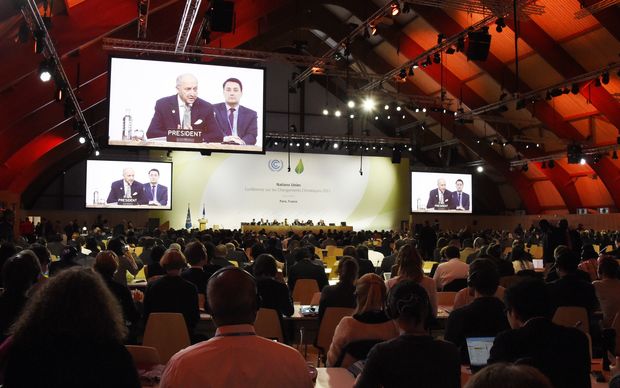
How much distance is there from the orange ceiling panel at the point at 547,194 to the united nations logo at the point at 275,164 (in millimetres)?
12419

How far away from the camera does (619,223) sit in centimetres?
2316

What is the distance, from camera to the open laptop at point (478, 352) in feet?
9.95

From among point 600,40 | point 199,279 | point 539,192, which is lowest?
point 199,279

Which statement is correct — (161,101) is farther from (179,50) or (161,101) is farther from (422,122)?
(422,122)

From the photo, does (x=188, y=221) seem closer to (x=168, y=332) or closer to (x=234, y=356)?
(x=168, y=332)

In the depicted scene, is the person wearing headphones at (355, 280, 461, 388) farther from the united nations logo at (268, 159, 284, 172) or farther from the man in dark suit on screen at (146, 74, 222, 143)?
the united nations logo at (268, 159, 284, 172)

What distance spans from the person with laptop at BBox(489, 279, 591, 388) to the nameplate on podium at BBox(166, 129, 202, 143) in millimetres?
9084

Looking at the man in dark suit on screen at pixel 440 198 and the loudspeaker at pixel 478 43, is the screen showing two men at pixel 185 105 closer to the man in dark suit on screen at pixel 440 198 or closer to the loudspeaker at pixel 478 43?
the loudspeaker at pixel 478 43

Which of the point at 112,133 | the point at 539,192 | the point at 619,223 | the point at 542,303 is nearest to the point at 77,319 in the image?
the point at 542,303

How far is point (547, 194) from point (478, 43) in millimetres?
17259

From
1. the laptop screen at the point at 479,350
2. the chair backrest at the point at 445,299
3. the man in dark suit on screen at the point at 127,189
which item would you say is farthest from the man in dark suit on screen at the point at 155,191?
the laptop screen at the point at 479,350

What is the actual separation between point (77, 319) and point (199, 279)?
13.8 ft

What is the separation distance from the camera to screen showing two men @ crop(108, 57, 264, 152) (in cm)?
1108

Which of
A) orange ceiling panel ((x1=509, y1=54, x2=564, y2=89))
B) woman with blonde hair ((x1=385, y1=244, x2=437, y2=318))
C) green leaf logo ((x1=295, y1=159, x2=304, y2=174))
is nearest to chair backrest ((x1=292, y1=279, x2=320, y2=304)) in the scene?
woman with blonde hair ((x1=385, y1=244, x2=437, y2=318))
